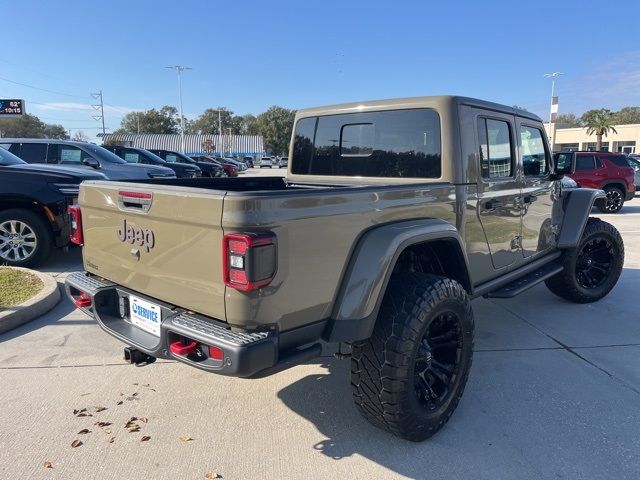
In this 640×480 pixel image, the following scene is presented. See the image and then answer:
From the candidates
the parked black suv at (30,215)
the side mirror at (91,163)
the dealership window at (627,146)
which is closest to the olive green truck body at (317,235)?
the parked black suv at (30,215)

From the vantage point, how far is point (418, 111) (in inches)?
135

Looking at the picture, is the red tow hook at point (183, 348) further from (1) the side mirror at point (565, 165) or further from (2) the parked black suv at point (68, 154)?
(2) the parked black suv at point (68, 154)

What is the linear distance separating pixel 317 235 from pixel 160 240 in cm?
83

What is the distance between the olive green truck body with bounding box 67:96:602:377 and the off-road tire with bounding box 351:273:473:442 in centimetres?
17

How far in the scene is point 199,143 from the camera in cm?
7206

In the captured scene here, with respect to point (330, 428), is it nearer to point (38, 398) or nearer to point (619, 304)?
point (38, 398)

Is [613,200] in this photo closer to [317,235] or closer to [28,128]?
[317,235]

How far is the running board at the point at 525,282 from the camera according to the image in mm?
3875

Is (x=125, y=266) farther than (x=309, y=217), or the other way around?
(x=125, y=266)

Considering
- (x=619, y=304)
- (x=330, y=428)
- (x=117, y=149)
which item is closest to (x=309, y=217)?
(x=330, y=428)

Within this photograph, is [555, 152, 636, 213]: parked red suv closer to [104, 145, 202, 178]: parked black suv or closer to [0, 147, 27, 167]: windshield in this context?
[104, 145, 202, 178]: parked black suv

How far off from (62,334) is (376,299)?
3183mm

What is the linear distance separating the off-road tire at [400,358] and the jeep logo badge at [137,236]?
124cm

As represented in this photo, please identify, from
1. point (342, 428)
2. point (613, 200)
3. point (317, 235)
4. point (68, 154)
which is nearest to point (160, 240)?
point (317, 235)
